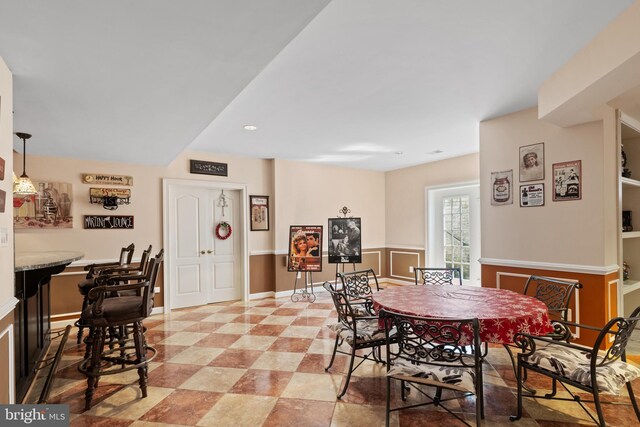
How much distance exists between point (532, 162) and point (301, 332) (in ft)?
10.6

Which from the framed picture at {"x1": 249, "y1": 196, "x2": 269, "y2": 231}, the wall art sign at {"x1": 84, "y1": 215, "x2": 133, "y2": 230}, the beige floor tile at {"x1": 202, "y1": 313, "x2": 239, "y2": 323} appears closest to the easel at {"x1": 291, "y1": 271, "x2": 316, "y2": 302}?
the framed picture at {"x1": 249, "y1": 196, "x2": 269, "y2": 231}

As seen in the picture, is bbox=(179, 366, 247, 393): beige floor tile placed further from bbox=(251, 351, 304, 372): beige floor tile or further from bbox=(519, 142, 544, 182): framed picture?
bbox=(519, 142, 544, 182): framed picture

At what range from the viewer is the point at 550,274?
135 inches

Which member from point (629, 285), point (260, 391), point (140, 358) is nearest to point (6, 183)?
point (140, 358)

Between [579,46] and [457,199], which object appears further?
[457,199]

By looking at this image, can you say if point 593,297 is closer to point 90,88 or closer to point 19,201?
point 90,88

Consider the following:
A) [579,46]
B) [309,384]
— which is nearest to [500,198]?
[579,46]

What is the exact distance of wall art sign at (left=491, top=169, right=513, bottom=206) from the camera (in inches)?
147

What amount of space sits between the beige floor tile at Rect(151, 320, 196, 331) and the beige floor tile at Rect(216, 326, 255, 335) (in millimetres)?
496

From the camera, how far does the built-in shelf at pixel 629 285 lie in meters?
3.51

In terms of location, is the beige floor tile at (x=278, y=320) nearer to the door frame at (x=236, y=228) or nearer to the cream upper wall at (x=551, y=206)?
the door frame at (x=236, y=228)

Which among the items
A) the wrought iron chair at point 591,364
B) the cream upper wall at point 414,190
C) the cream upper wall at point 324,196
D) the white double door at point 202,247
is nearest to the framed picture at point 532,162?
the wrought iron chair at point 591,364

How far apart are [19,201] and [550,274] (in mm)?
6136

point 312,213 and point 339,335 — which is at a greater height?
point 312,213
